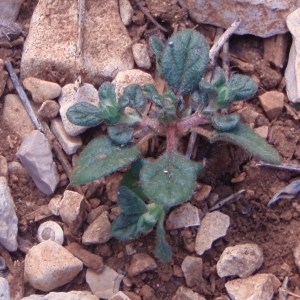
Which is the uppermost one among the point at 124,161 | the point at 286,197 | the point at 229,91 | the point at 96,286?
the point at 229,91

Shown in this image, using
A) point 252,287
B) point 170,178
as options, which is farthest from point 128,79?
point 252,287

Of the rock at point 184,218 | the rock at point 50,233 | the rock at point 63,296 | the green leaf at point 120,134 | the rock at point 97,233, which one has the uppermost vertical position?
the green leaf at point 120,134

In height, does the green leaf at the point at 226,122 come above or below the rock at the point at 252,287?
above

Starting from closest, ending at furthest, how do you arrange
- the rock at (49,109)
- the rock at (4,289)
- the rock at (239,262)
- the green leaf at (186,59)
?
the rock at (4,289) < the rock at (239,262) < the green leaf at (186,59) < the rock at (49,109)

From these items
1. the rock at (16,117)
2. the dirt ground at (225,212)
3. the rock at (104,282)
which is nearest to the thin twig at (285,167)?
the dirt ground at (225,212)

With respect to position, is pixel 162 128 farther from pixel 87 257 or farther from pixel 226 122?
pixel 87 257

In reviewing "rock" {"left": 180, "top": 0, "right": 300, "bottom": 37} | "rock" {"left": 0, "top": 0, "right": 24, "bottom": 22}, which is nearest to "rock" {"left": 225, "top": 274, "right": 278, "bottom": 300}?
"rock" {"left": 180, "top": 0, "right": 300, "bottom": 37}

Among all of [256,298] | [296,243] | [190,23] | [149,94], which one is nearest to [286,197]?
[296,243]

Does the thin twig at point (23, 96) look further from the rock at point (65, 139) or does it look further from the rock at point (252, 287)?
the rock at point (252, 287)

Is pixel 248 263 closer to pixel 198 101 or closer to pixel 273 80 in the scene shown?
pixel 198 101
